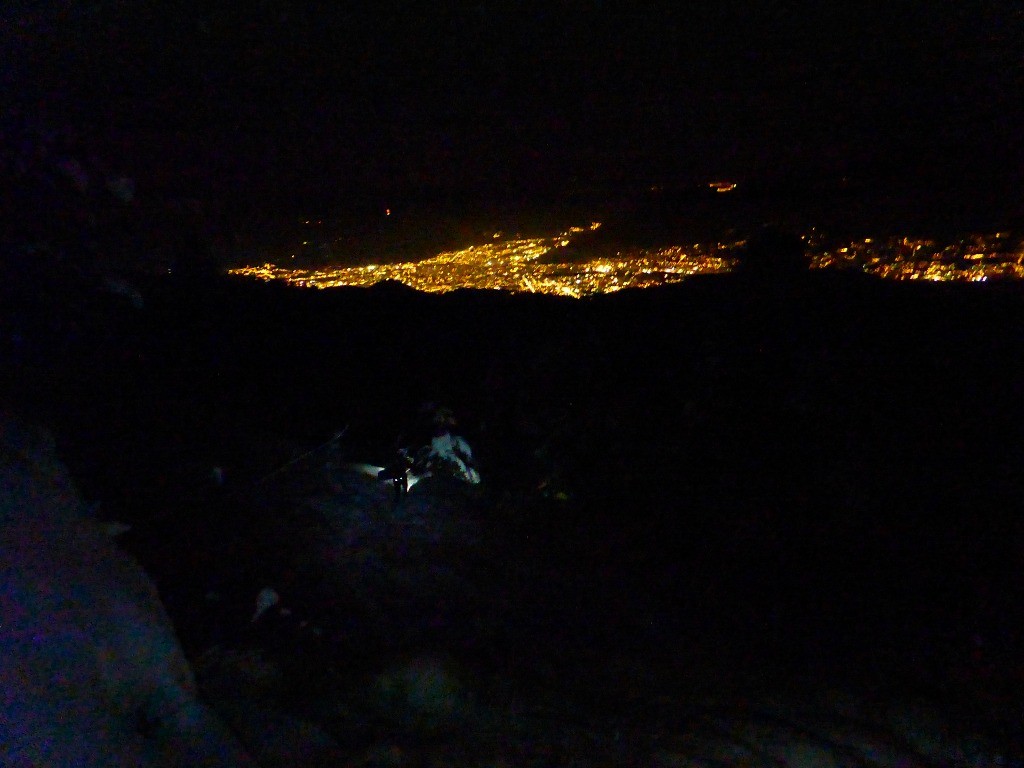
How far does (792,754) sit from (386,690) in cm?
194

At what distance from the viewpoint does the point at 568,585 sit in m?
5.06

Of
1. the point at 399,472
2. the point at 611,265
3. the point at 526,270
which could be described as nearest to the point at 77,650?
the point at 399,472

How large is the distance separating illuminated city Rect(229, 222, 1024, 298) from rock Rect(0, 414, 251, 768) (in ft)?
17.2

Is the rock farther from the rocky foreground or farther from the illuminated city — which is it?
the illuminated city

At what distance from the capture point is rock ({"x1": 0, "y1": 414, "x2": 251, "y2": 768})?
84.3 inches

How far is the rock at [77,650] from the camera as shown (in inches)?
84.3

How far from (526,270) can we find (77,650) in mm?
7564

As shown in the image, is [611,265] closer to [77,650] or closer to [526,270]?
[526,270]

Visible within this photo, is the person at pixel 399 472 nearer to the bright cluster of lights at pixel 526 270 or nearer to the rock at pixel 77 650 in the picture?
the bright cluster of lights at pixel 526 270

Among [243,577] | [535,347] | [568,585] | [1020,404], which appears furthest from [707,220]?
[243,577]

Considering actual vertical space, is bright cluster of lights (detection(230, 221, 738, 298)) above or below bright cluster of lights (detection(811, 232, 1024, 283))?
above

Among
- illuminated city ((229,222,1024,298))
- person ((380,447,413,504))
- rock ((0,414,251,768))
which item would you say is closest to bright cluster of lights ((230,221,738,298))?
illuminated city ((229,222,1024,298))

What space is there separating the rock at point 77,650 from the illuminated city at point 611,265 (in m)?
5.23

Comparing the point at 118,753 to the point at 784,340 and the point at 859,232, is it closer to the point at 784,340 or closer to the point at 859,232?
the point at 784,340
